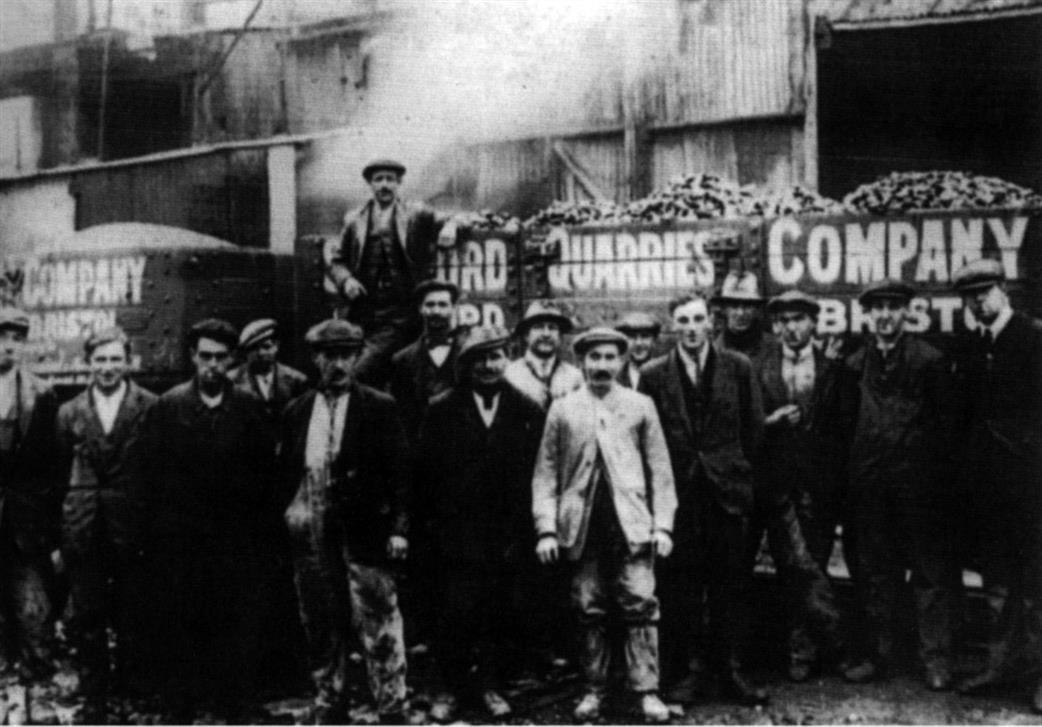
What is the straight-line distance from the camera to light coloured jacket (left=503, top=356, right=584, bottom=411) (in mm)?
5691

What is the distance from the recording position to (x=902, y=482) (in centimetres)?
538

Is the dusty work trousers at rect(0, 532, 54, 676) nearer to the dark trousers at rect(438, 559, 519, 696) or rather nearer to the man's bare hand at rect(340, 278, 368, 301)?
the man's bare hand at rect(340, 278, 368, 301)

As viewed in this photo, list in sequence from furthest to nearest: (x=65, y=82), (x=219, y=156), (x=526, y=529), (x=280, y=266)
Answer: (x=65, y=82)
(x=219, y=156)
(x=280, y=266)
(x=526, y=529)

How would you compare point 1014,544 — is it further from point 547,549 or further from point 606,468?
point 547,549

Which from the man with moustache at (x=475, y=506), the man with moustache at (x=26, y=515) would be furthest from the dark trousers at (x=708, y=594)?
the man with moustache at (x=26, y=515)

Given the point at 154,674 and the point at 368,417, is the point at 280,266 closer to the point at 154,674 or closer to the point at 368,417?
the point at 368,417

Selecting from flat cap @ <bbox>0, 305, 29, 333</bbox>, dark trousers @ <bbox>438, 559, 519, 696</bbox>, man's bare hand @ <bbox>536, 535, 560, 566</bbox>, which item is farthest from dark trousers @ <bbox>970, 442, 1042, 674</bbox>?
flat cap @ <bbox>0, 305, 29, 333</bbox>

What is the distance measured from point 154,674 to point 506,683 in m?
1.90

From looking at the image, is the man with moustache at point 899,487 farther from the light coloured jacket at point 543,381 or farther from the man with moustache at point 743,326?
the light coloured jacket at point 543,381

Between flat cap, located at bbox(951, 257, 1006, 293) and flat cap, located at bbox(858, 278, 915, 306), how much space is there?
0.26 meters

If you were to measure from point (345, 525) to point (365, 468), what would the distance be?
0.29 meters

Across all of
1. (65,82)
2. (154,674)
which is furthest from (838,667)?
(65,82)

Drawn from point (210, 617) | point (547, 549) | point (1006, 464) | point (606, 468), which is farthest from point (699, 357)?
point (210, 617)

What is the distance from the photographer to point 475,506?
17.2 feet
